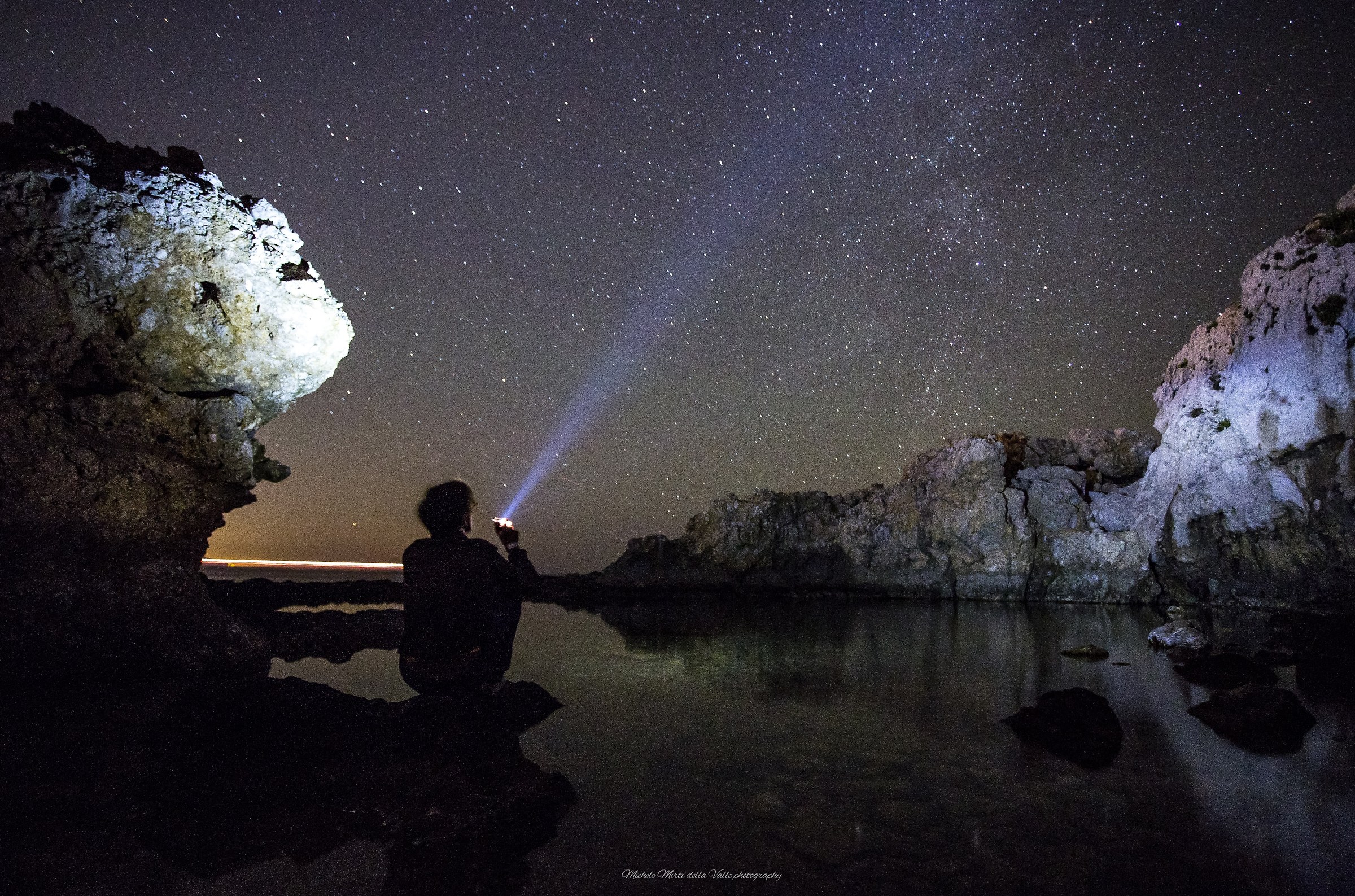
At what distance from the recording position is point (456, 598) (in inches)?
221

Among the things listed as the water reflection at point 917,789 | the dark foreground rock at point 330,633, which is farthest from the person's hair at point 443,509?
the dark foreground rock at point 330,633

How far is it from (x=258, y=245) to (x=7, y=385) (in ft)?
11.9

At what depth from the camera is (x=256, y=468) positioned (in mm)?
11438

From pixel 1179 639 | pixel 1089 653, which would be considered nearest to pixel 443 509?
pixel 1089 653

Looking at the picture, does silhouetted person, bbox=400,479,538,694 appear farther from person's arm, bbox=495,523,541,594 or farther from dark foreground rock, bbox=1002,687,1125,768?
dark foreground rock, bbox=1002,687,1125,768

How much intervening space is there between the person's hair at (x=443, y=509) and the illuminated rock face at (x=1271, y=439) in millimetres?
34653

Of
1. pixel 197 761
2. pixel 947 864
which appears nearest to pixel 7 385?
→ pixel 197 761

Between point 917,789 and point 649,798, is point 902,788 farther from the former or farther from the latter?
point 649,798

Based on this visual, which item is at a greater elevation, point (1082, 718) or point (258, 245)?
point (258, 245)

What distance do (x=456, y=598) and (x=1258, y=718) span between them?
1007cm

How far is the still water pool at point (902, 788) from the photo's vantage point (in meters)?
4.02

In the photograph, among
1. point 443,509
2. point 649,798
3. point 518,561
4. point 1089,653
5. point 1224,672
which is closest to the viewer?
point 649,798

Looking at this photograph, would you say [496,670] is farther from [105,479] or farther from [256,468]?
[256,468]

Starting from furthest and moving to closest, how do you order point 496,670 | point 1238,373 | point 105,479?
point 1238,373 → point 105,479 → point 496,670
